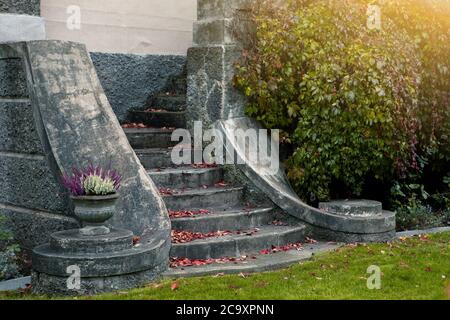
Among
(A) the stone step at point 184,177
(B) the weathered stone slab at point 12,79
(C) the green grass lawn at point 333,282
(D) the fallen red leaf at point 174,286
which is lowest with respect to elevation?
(C) the green grass lawn at point 333,282

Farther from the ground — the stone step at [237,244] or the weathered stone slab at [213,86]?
the weathered stone slab at [213,86]

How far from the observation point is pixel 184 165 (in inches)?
334

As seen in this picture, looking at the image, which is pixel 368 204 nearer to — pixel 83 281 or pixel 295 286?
pixel 295 286

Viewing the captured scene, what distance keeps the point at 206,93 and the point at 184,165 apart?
0.99m

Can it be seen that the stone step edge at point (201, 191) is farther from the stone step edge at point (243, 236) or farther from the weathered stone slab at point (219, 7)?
the weathered stone slab at point (219, 7)

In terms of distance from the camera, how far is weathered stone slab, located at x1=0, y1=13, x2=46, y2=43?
7871mm

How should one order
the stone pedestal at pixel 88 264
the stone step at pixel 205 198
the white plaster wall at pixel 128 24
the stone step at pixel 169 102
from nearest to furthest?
1. the stone pedestal at pixel 88 264
2. the stone step at pixel 205 198
3. the white plaster wall at pixel 128 24
4. the stone step at pixel 169 102

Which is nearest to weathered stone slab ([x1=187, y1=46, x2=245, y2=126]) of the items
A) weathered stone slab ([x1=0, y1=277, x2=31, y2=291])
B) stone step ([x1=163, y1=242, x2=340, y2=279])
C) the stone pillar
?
the stone pillar

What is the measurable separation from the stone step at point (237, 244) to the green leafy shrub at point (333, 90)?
1039mm

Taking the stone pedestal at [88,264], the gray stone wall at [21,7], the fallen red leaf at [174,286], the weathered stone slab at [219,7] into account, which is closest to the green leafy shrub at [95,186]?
the stone pedestal at [88,264]

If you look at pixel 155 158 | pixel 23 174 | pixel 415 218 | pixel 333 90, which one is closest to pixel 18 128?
pixel 23 174

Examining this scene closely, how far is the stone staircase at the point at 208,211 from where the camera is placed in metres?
6.93

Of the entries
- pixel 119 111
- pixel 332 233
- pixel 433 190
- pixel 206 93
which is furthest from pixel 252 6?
pixel 433 190

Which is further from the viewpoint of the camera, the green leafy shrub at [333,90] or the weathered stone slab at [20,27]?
the green leafy shrub at [333,90]
